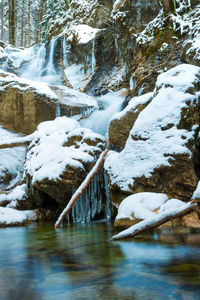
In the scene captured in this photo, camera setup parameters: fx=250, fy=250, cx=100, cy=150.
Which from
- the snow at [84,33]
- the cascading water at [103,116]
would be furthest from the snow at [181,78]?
the snow at [84,33]

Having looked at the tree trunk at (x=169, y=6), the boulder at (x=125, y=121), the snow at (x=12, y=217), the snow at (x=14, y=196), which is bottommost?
the snow at (x=12, y=217)

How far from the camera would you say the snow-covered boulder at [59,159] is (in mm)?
6395

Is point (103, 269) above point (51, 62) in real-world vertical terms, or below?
below

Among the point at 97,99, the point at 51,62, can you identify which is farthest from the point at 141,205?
the point at 51,62

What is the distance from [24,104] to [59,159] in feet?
17.9

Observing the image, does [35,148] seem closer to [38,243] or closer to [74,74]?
[38,243]

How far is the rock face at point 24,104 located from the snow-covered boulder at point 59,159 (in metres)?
2.85

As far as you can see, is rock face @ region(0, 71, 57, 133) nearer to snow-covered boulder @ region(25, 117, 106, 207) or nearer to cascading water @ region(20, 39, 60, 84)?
snow-covered boulder @ region(25, 117, 106, 207)

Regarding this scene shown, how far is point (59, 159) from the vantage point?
21.9 feet

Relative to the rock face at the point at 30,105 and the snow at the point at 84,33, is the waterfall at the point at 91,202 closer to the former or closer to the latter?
the rock face at the point at 30,105

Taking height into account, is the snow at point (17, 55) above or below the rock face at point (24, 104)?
above

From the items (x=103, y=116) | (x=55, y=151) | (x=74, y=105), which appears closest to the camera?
(x=55, y=151)

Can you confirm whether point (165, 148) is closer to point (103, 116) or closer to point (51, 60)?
point (103, 116)

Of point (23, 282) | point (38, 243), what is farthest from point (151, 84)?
point (23, 282)
